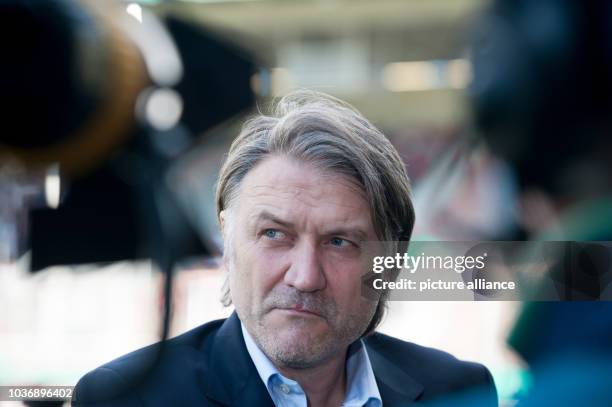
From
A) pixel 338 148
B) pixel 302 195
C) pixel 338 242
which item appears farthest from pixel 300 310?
pixel 338 148

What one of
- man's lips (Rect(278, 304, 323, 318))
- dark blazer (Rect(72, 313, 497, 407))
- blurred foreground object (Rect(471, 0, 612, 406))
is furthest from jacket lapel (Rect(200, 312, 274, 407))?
blurred foreground object (Rect(471, 0, 612, 406))

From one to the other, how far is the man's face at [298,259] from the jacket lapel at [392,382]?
0.47 feet

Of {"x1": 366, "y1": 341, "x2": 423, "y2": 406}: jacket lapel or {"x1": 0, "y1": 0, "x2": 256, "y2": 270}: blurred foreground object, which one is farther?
{"x1": 366, "y1": 341, "x2": 423, "y2": 406}: jacket lapel

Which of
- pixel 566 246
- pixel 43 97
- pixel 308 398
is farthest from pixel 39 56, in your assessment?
pixel 566 246

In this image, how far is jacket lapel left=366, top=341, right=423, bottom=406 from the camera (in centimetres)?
223

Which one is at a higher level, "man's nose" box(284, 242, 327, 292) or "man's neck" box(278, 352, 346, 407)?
"man's nose" box(284, 242, 327, 292)

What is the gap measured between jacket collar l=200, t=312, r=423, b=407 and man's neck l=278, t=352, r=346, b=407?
0.30 feet

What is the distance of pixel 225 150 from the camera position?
213 cm

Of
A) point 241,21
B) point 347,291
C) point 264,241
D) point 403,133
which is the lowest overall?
point 347,291

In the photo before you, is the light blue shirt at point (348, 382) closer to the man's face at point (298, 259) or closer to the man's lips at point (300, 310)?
the man's face at point (298, 259)

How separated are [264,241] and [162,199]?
1.05 ft

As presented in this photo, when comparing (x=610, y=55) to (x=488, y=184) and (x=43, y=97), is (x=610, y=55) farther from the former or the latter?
(x=43, y=97)

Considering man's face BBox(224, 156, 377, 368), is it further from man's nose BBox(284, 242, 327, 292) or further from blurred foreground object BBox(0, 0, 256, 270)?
blurred foreground object BBox(0, 0, 256, 270)

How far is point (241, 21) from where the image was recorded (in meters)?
2.07
